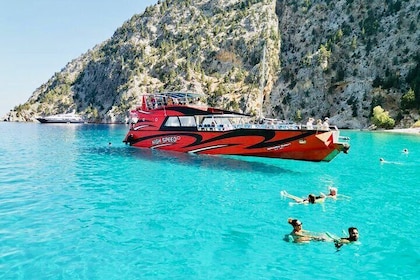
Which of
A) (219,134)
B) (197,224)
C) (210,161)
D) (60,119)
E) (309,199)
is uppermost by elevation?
(60,119)

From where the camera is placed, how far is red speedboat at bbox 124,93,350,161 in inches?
984

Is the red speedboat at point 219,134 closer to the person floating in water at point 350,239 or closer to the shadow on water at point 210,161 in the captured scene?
Answer: the shadow on water at point 210,161

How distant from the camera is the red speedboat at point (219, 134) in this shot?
2500 centimetres

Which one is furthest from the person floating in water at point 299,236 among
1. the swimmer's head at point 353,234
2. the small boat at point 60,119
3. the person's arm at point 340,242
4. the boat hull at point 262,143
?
the small boat at point 60,119

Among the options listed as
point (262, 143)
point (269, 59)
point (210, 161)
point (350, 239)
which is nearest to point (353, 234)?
point (350, 239)

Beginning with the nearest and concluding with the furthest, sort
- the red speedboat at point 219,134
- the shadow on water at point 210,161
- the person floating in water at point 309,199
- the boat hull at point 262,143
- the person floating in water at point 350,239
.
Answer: the person floating in water at point 350,239 → the person floating in water at point 309,199 → the boat hull at point 262,143 → the red speedboat at point 219,134 → the shadow on water at point 210,161

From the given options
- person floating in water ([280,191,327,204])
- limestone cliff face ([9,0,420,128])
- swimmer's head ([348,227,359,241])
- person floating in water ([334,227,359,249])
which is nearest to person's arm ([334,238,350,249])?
person floating in water ([334,227,359,249])

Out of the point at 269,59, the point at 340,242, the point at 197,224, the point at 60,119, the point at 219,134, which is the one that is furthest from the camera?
the point at 60,119

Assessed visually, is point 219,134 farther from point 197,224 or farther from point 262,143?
point 197,224

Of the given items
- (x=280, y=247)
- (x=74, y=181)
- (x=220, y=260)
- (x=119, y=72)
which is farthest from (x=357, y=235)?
(x=119, y=72)

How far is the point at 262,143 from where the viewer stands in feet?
87.8

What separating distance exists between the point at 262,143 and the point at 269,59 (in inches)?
4504

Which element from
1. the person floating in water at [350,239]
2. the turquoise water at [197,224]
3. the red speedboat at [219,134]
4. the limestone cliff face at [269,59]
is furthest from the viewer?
the limestone cliff face at [269,59]

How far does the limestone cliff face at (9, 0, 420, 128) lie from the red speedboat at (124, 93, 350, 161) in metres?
40.9
